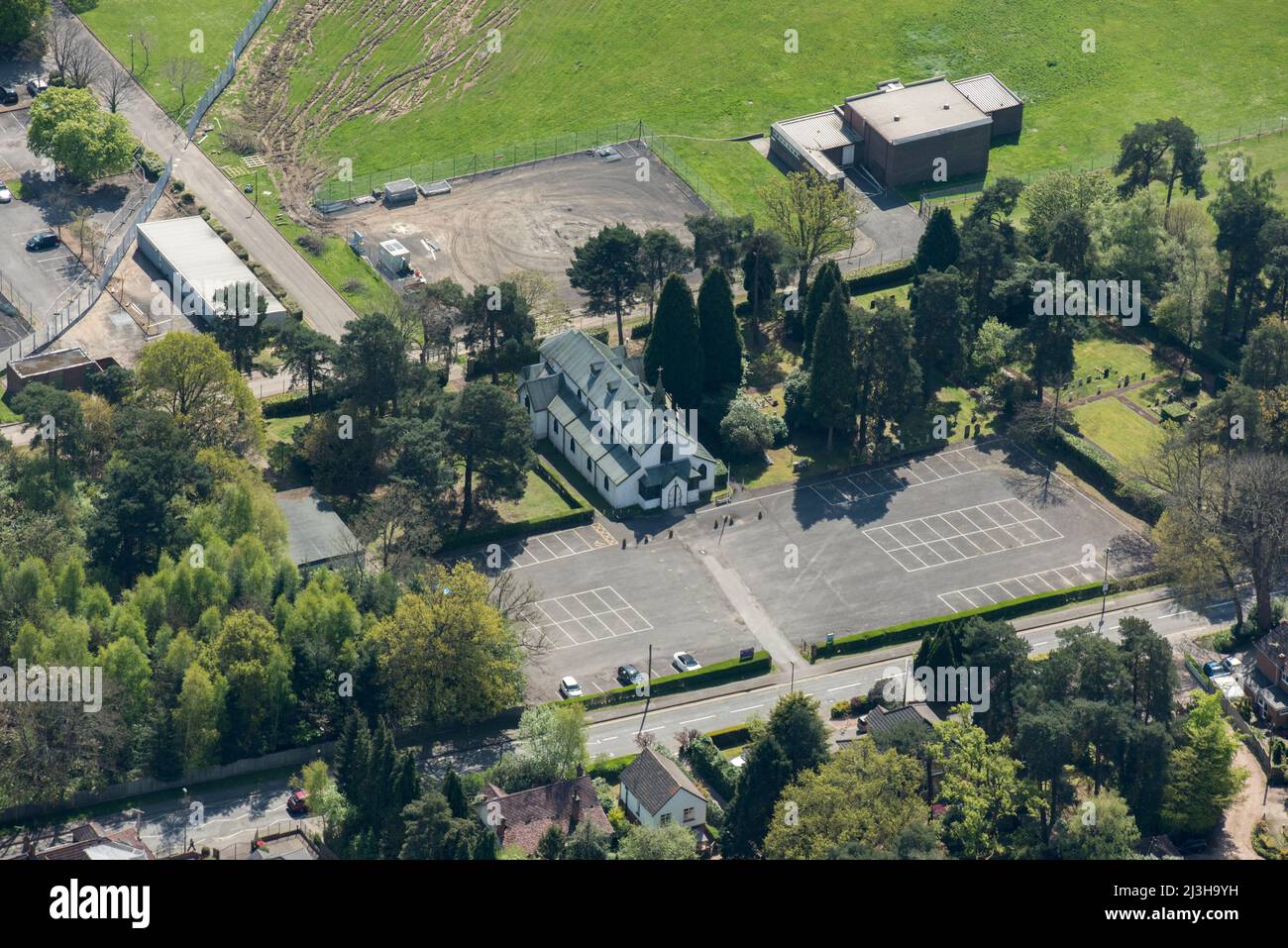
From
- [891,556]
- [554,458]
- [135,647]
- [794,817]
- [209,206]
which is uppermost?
[209,206]

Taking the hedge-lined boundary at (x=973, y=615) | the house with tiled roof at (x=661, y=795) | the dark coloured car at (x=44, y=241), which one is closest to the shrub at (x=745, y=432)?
the hedge-lined boundary at (x=973, y=615)

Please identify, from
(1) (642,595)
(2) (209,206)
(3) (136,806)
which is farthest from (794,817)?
(2) (209,206)

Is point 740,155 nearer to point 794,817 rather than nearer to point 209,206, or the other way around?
point 209,206

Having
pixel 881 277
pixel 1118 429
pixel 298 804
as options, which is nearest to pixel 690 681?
pixel 298 804

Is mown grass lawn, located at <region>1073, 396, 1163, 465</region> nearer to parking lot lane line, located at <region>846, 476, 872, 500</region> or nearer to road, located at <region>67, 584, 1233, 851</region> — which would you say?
road, located at <region>67, 584, 1233, 851</region>

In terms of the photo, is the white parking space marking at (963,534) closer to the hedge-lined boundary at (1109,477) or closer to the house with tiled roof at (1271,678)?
the hedge-lined boundary at (1109,477)

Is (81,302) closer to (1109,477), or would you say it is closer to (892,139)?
(892,139)

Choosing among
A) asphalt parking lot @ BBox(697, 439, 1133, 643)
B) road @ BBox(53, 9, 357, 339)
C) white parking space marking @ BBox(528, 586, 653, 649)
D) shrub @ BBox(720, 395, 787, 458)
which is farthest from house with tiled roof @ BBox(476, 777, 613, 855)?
road @ BBox(53, 9, 357, 339)
